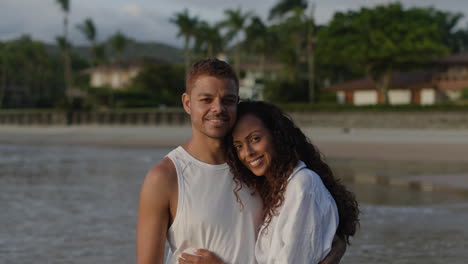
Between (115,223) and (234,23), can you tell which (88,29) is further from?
(115,223)

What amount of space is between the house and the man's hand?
113m

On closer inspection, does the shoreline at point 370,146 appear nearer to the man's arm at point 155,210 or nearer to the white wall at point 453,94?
the man's arm at point 155,210

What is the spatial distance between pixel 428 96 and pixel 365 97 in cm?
542

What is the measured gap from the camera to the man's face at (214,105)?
2.76m

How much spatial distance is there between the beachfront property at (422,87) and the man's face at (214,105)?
5109 centimetres

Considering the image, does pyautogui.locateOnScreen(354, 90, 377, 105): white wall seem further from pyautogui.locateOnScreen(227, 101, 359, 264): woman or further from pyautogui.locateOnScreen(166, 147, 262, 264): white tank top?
pyautogui.locateOnScreen(166, 147, 262, 264): white tank top

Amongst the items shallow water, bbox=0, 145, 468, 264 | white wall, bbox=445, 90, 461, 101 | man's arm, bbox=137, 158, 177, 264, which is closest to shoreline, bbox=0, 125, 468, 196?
shallow water, bbox=0, 145, 468, 264

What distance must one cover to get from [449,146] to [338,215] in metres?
27.5

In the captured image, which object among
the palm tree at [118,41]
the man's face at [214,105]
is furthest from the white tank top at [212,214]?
the palm tree at [118,41]

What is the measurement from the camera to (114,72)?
119250 millimetres

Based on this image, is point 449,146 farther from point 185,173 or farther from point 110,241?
point 185,173

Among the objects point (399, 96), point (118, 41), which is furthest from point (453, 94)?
point (118, 41)

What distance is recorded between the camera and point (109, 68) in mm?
118375

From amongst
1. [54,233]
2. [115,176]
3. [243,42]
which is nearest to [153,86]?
[243,42]
